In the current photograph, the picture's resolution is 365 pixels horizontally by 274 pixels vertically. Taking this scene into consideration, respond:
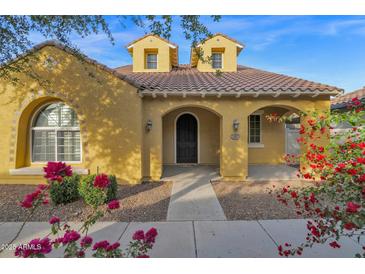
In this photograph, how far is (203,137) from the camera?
10641mm

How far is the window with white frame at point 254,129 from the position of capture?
1097cm

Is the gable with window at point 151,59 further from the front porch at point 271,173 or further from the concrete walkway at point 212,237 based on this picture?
the concrete walkway at point 212,237

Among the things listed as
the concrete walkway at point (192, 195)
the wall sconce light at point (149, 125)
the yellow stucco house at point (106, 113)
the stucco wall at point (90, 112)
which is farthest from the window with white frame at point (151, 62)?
the concrete walkway at point (192, 195)

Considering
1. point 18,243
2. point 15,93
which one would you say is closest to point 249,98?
point 18,243

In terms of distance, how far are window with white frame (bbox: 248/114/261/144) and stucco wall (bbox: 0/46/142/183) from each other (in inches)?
255

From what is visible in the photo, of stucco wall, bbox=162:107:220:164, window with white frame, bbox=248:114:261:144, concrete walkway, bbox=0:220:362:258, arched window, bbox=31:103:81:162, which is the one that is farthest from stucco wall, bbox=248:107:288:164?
arched window, bbox=31:103:81:162

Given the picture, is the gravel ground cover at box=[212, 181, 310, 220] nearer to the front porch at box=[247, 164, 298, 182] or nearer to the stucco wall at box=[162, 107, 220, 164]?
the front porch at box=[247, 164, 298, 182]

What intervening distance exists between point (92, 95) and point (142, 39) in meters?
6.30

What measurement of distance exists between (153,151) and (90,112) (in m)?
2.77

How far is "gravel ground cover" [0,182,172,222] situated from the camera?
4555 mm

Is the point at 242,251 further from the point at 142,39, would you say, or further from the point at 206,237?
the point at 142,39

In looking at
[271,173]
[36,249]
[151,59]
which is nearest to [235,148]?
[271,173]

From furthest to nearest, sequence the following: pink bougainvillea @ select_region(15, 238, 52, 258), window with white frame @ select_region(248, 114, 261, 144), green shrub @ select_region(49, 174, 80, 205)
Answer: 1. window with white frame @ select_region(248, 114, 261, 144)
2. green shrub @ select_region(49, 174, 80, 205)
3. pink bougainvillea @ select_region(15, 238, 52, 258)

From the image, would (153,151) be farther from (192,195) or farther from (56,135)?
(56,135)
